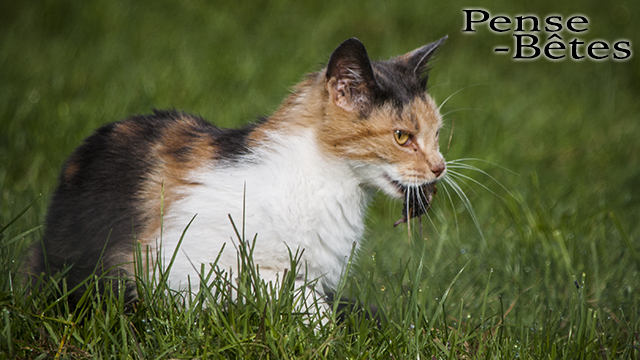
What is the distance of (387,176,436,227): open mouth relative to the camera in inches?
98.3

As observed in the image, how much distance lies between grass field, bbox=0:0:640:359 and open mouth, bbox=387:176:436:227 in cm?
13

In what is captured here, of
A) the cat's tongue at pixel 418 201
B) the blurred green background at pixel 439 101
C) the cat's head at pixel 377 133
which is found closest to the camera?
the cat's head at pixel 377 133

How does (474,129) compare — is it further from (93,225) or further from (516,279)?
(93,225)

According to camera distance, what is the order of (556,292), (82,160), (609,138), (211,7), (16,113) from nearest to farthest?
1. (82,160)
2. (556,292)
3. (16,113)
4. (609,138)
5. (211,7)

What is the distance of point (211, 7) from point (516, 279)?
17.1 feet

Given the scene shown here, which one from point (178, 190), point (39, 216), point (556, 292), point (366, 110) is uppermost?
point (366, 110)

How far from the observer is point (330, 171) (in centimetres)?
245

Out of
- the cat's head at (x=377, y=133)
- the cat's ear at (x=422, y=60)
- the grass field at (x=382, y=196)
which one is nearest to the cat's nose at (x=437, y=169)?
the cat's head at (x=377, y=133)

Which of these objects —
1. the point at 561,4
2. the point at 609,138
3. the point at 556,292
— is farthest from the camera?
the point at 561,4

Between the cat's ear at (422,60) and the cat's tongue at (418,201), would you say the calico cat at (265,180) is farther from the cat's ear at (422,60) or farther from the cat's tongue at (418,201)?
the cat's ear at (422,60)

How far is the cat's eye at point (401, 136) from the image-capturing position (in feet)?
8.08

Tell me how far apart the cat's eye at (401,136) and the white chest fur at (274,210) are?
229 mm

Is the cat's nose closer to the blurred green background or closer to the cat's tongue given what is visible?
the cat's tongue

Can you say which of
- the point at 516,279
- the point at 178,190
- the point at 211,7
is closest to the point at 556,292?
the point at 516,279
